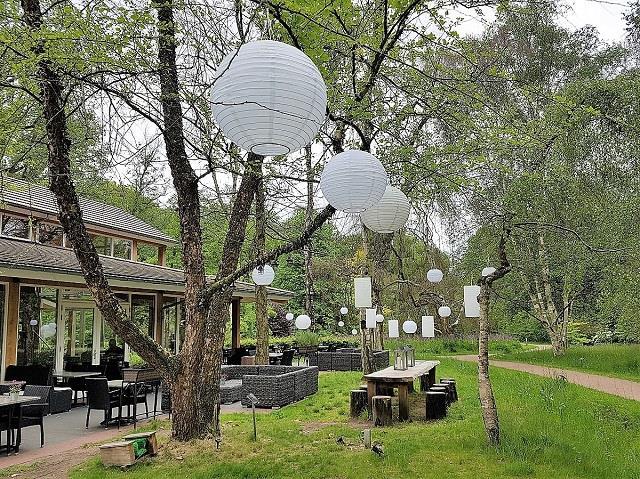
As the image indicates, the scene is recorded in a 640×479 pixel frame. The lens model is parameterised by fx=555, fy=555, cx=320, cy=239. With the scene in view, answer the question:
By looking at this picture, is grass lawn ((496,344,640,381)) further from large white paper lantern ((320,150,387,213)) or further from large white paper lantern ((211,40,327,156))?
large white paper lantern ((211,40,327,156))

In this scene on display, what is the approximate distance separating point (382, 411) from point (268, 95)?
240 inches

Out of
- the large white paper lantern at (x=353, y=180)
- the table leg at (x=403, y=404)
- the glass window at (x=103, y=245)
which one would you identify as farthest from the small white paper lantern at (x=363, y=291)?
the glass window at (x=103, y=245)

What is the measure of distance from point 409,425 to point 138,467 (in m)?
3.92

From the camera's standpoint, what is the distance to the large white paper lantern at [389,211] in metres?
6.14

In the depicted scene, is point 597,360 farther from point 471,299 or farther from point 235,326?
point 235,326

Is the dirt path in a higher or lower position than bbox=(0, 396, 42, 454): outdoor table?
lower

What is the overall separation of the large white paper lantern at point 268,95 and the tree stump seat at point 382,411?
5.65m

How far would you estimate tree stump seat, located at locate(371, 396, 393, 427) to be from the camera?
8.19m

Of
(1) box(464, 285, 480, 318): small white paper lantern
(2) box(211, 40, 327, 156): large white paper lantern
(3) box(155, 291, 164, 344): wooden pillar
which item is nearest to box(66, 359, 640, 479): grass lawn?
(1) box(464, 285, 480, 318): small white paper lantern

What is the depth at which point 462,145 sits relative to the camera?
7.26m

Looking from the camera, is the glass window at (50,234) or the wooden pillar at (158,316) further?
the wooden pillar at (158,316)

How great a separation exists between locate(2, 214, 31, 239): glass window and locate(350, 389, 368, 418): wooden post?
8.46 m

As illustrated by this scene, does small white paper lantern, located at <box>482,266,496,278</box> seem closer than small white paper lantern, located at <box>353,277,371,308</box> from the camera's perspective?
Yes

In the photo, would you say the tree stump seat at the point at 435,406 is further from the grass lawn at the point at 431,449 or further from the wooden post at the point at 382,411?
the wooden post at the point at 382,411
